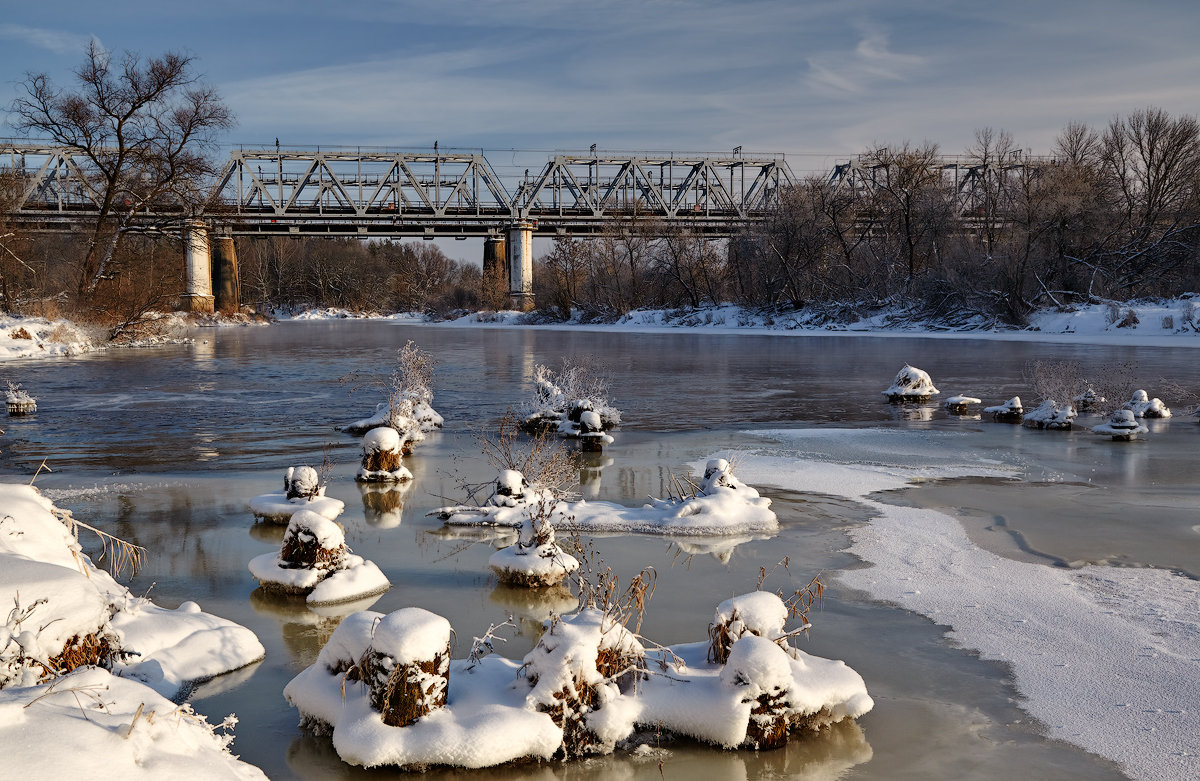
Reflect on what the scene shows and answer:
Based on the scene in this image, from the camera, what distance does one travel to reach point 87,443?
1323 cm

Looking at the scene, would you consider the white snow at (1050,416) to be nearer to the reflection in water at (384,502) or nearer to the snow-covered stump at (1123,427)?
the snow-covered stump at (1123,427)

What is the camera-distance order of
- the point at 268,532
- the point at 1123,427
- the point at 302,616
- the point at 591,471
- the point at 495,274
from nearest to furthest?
the point at 302,616, the point at 268,532, the point at 591,471, the point at 1123,427, the point at 495,274

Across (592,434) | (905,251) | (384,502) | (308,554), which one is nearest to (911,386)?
(592,434)

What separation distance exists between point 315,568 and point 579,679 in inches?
114

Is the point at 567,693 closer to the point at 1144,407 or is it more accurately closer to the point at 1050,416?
the point at 1050,416

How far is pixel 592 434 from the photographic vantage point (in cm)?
1312

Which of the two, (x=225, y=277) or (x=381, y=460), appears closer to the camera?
(x=381, y=460)

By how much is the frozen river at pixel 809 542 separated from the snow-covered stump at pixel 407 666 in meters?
0.37

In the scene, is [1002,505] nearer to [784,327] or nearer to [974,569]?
[974,569]

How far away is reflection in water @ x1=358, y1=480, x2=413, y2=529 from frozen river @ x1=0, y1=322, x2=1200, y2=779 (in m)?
0.08

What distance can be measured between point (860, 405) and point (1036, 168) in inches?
1359

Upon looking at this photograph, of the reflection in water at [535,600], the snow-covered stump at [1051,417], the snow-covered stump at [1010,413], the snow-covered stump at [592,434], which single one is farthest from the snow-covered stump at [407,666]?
the snow-covered stump at [1010,413]

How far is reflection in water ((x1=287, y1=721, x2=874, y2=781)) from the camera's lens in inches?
167

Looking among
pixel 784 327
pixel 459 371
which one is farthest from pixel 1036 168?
pixel 459 371
